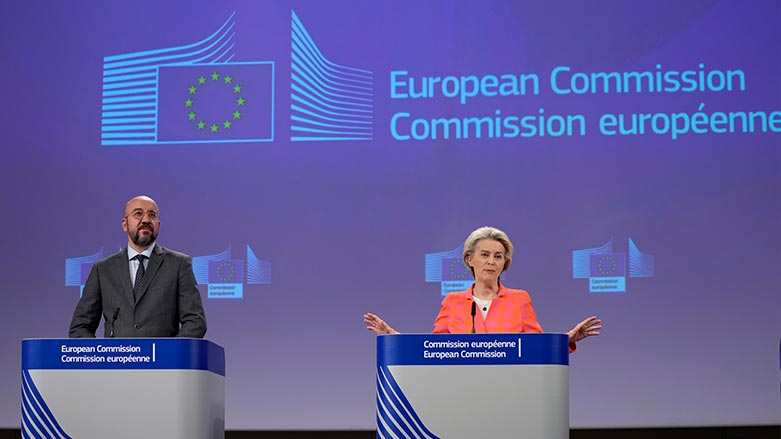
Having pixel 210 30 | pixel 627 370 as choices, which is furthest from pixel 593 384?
pixel 210 30

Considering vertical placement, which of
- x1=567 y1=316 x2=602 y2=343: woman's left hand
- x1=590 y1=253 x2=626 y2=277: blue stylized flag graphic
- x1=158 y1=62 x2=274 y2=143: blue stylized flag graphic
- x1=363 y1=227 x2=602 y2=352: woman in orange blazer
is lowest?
x1=567 y1=316 x2=602 y2=343: woman's left hand

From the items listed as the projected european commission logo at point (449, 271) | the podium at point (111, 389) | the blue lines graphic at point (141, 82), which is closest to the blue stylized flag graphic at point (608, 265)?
the projected european commission logo at point (449, 271)

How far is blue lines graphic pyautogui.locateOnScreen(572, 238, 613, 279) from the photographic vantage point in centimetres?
594

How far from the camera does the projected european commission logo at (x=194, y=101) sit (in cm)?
621

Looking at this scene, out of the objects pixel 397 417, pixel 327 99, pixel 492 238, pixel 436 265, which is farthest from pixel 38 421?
pixel 327 99

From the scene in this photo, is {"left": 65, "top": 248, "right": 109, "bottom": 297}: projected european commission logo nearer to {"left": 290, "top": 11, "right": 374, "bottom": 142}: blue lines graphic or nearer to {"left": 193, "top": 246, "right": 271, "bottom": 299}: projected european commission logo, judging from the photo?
{"left": 193, "top": 246, "right": 271, "bottom": 299}: projected european commission logo

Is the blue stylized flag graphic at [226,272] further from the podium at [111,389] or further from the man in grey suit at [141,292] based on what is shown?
the podium at [111,389]

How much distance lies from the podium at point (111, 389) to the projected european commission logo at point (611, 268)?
114 inches

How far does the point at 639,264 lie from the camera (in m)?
5.92

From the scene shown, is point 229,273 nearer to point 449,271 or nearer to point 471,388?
point 449,271

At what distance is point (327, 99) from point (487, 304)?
247 centimetres

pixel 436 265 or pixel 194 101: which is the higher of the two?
pixel 194 101

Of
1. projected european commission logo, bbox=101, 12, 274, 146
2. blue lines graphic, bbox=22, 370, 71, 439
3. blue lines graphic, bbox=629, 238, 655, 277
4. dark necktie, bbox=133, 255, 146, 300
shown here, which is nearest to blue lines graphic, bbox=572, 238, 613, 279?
blue lines graphic, bbox=629, 238, 655, 277

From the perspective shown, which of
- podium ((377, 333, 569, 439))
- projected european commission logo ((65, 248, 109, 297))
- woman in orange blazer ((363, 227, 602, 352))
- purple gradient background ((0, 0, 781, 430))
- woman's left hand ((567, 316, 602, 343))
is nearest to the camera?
podium ((377, 333, 569, 439))
